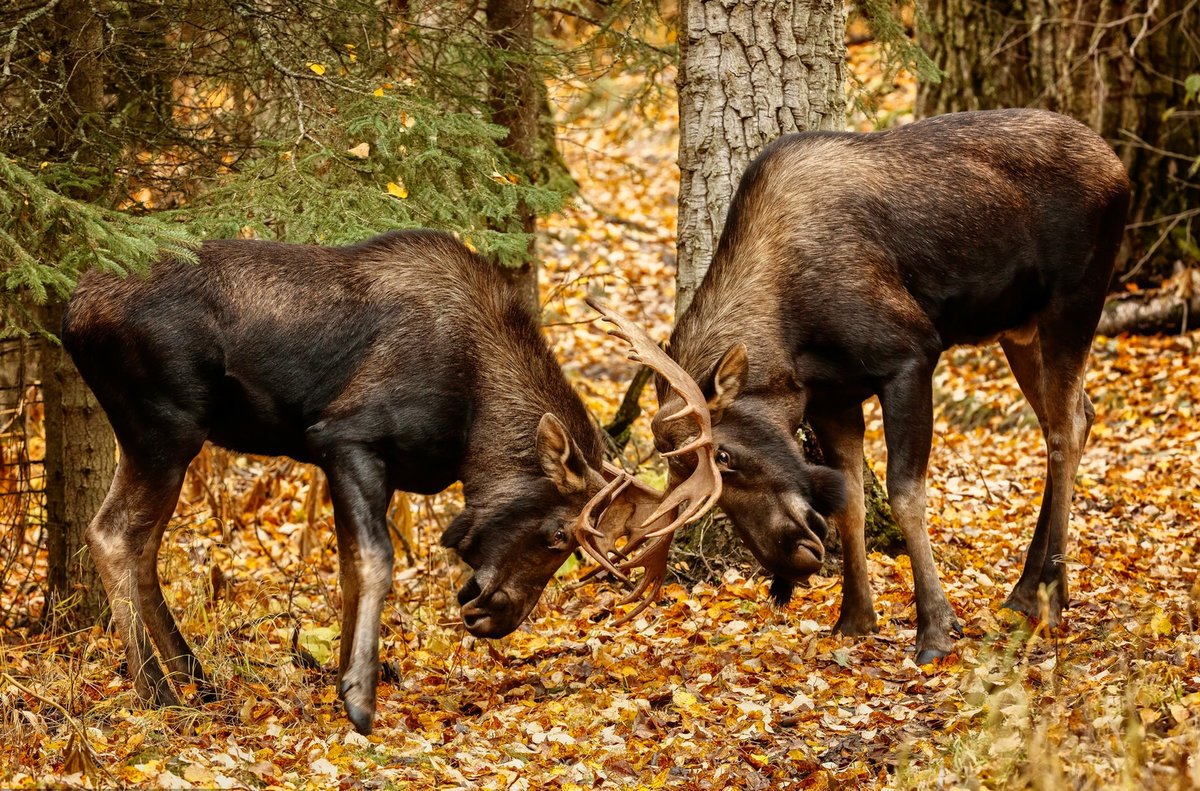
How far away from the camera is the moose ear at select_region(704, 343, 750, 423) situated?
Result: 669cm

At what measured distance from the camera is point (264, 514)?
12023mm

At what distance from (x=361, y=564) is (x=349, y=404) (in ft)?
2.74

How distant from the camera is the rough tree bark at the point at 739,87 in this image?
7996 millimetres

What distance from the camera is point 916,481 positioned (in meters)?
7.00

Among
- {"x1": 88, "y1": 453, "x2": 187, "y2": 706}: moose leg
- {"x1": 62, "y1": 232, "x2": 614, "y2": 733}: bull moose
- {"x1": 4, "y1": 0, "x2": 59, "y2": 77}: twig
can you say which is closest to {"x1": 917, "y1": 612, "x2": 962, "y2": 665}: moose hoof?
{"x1": 62, "y1": 232, "x2": 614, "y2": 733}: bull moose

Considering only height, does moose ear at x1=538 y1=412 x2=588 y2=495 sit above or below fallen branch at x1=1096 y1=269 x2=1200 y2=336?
above

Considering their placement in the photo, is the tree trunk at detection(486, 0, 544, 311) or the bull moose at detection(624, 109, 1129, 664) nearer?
the bull moose at detection(624, 109, 1129, 664)

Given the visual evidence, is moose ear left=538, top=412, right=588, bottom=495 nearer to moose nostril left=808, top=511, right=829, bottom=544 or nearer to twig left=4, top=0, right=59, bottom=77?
moose nostril left=808, top=511, right=829, bottom=544

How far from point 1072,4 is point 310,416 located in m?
10.7

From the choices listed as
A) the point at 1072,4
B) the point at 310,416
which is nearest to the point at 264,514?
the point at 310,416

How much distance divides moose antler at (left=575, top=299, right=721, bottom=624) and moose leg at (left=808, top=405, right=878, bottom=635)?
107cm

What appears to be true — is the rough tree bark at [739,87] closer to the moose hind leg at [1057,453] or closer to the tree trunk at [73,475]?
the moose hind leg at [1057,453]

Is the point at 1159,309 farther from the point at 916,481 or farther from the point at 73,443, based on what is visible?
the point at 73,443

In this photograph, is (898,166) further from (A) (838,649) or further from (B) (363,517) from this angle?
(B) (363,517)
